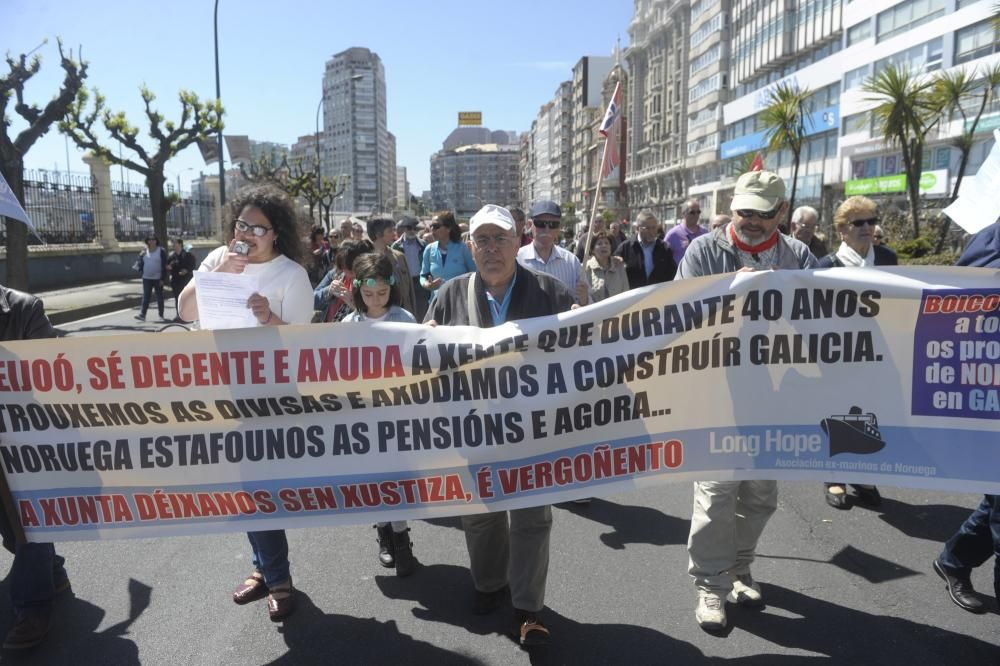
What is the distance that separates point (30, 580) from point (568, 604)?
2481 mm

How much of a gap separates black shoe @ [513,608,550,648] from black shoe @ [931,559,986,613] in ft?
6.65

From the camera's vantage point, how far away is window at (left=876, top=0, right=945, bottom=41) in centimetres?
A: 3469

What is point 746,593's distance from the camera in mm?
3645

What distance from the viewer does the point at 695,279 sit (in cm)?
324

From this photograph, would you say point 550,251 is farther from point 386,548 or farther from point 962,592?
point 962,592

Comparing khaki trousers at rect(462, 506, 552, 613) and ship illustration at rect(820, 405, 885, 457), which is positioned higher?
ship illustration at rect(820, 405, 885, 457)

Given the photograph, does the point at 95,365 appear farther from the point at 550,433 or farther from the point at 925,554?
the point at 925,554

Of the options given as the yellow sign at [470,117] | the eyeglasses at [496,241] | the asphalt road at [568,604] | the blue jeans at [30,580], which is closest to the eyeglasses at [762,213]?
the eyeglasses at [496,241]

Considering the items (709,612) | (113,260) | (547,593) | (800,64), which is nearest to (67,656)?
(547,593)

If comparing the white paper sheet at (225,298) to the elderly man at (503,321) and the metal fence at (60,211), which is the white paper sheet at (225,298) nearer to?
the elderly man at (503,321)

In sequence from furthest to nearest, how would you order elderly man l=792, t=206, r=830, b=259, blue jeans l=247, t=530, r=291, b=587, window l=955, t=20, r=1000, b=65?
window l=955, t=20, r=1000, b=65, elderly man l=792, t=206, r=830, b=259, blue jeans l=247, t=530, r=291, b=587

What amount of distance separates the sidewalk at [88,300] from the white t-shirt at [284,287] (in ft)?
44.4

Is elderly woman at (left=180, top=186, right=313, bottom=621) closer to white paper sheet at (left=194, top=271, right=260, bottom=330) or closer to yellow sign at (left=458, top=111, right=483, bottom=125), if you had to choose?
white paper sheet at (left=194, top=271, right=260, bottom=330)

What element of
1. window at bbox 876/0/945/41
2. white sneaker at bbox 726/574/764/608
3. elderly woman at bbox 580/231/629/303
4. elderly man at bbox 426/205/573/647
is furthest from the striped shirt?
window at bbox 876/0/945/41
